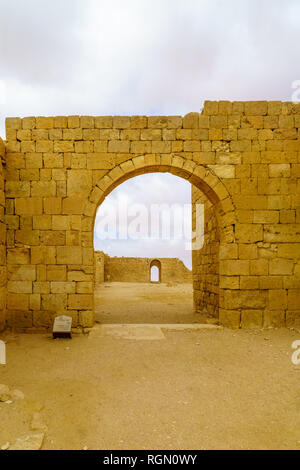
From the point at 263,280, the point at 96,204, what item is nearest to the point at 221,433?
the point at 263,280

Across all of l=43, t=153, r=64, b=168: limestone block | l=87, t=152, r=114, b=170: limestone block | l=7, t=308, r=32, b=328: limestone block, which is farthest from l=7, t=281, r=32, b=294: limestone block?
l=87, t=152, r=114, b=170: limestone block

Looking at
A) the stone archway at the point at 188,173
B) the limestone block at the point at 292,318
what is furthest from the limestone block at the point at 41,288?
the limestone block at the point at 292,318

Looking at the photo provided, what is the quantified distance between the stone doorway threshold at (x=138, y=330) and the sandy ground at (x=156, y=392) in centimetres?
15

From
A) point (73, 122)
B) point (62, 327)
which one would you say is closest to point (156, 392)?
point (62, 327)

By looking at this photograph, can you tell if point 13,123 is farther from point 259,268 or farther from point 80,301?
point 259,268

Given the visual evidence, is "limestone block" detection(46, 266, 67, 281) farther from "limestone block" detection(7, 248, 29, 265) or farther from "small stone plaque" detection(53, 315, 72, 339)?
"small stone plaque" detection(53, 315, 72, 339)

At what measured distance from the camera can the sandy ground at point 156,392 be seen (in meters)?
2.25

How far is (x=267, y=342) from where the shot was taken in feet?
15.7

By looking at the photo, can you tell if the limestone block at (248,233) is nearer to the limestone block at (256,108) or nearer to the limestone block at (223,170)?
the limestone block at (223,170)

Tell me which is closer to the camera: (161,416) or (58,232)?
(161,416)

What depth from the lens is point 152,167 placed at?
230 inches
